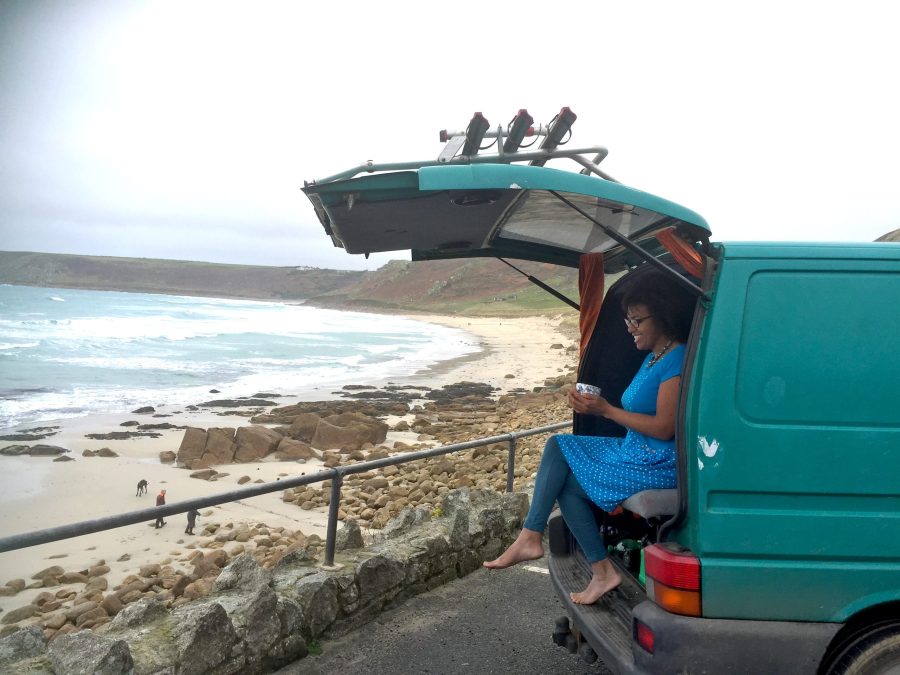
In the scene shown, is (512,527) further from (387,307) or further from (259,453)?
(387,307)

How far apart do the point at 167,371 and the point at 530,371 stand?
1593 centimetres

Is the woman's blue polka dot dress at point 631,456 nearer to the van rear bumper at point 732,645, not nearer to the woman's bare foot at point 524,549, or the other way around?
the woman's bare foot at point 524,549

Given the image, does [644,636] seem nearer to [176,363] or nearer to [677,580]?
[677,580]

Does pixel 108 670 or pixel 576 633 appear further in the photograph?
pixel 576 633

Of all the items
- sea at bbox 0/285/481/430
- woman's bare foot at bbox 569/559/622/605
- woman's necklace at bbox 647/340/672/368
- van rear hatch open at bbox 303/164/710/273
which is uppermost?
van rear hatch open at bbox 303/164/710/273

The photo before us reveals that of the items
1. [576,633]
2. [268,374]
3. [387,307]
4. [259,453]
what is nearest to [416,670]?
[576,633]

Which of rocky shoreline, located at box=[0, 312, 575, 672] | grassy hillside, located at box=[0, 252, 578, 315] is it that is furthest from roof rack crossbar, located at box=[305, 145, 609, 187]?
grassy hillside, located at box=[0, 252, 578, 315]

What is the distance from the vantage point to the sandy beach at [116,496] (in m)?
8.20

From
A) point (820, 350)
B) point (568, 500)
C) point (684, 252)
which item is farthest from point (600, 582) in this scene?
point (684, 252)

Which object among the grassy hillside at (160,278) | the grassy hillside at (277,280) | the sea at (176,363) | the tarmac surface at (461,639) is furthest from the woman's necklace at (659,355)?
the grassy hillside at (160,278)

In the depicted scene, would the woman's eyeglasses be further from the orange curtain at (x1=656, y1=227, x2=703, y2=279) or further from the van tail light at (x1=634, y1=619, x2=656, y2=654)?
the van tail light at (x1=634, y1=619, x2=656, y2=654)

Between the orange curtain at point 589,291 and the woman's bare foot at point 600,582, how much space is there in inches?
48.9

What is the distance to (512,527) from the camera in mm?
5582

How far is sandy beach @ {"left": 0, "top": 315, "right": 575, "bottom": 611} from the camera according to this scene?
8195mm
